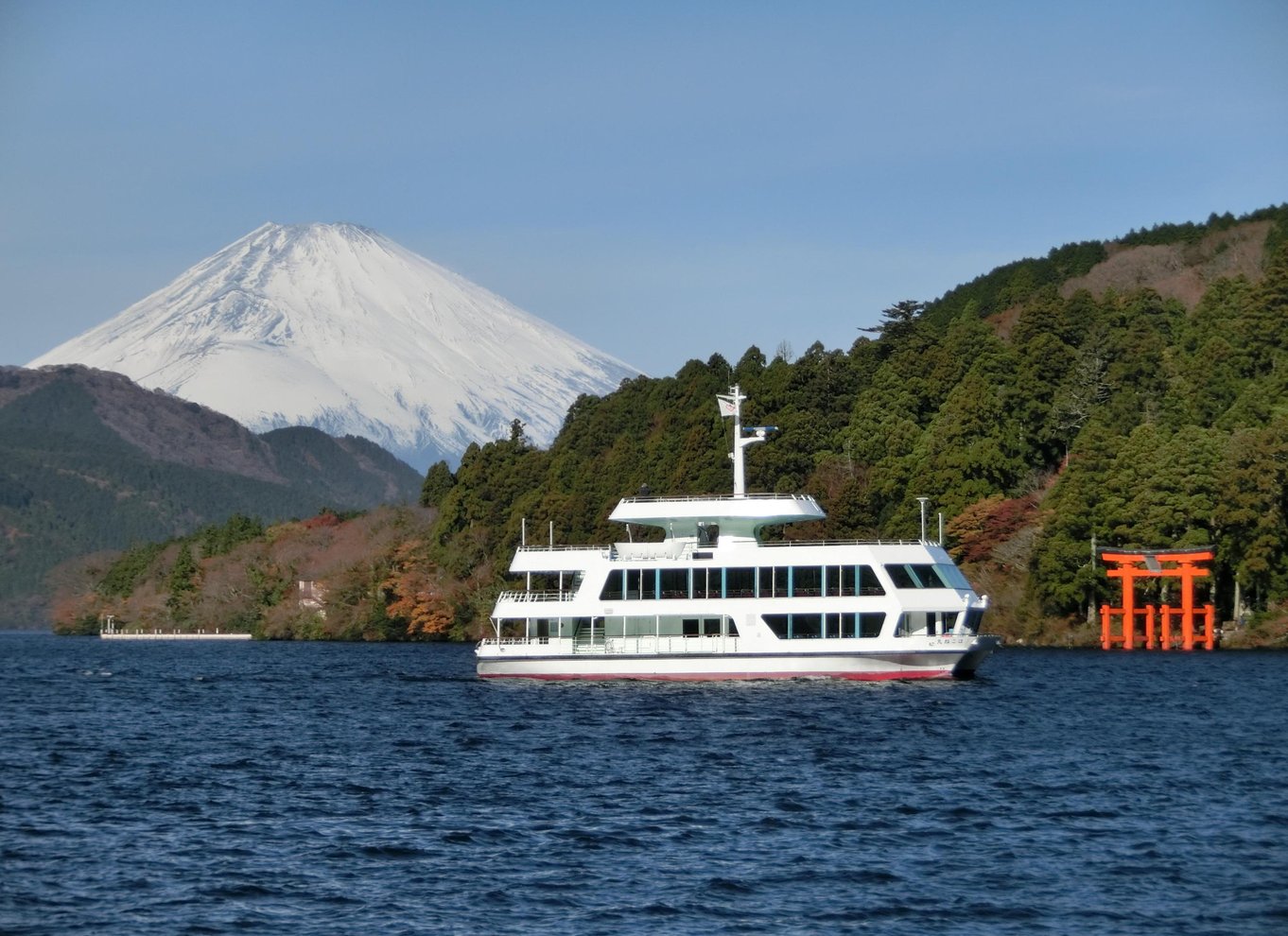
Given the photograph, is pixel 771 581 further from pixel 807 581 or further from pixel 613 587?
pixel 613 587

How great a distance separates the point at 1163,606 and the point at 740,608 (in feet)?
84.8

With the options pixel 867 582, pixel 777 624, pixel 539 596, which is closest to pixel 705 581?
pixel 777 624

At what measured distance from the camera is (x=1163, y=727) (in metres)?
36.4

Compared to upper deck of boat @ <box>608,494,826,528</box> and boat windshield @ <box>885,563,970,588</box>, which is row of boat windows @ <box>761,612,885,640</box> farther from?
upper deck of boat @ <box>608,494,826,528</box>

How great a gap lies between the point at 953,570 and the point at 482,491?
55452 millimetres

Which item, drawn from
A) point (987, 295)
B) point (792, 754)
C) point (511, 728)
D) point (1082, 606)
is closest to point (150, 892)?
point (792, 754)

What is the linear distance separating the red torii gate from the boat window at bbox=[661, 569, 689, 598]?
23.8 m

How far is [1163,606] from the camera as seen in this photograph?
67.1 m

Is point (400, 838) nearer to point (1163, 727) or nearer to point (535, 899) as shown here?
point (535, 899)

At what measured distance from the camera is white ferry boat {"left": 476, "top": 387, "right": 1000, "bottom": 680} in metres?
46.5

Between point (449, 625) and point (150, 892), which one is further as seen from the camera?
point (449, 625)

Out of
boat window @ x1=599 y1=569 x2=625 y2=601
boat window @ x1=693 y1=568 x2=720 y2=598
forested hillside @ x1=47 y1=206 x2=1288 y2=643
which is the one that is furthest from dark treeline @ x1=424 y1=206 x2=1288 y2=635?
boat window @ x1=599 y1=569 x2=625 y2=601

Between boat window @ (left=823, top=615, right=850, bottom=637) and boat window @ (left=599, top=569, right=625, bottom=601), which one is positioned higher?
boat window @ (left=599, top=569, right=625, bottom=601)

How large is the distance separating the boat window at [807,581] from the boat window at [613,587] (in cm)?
465
